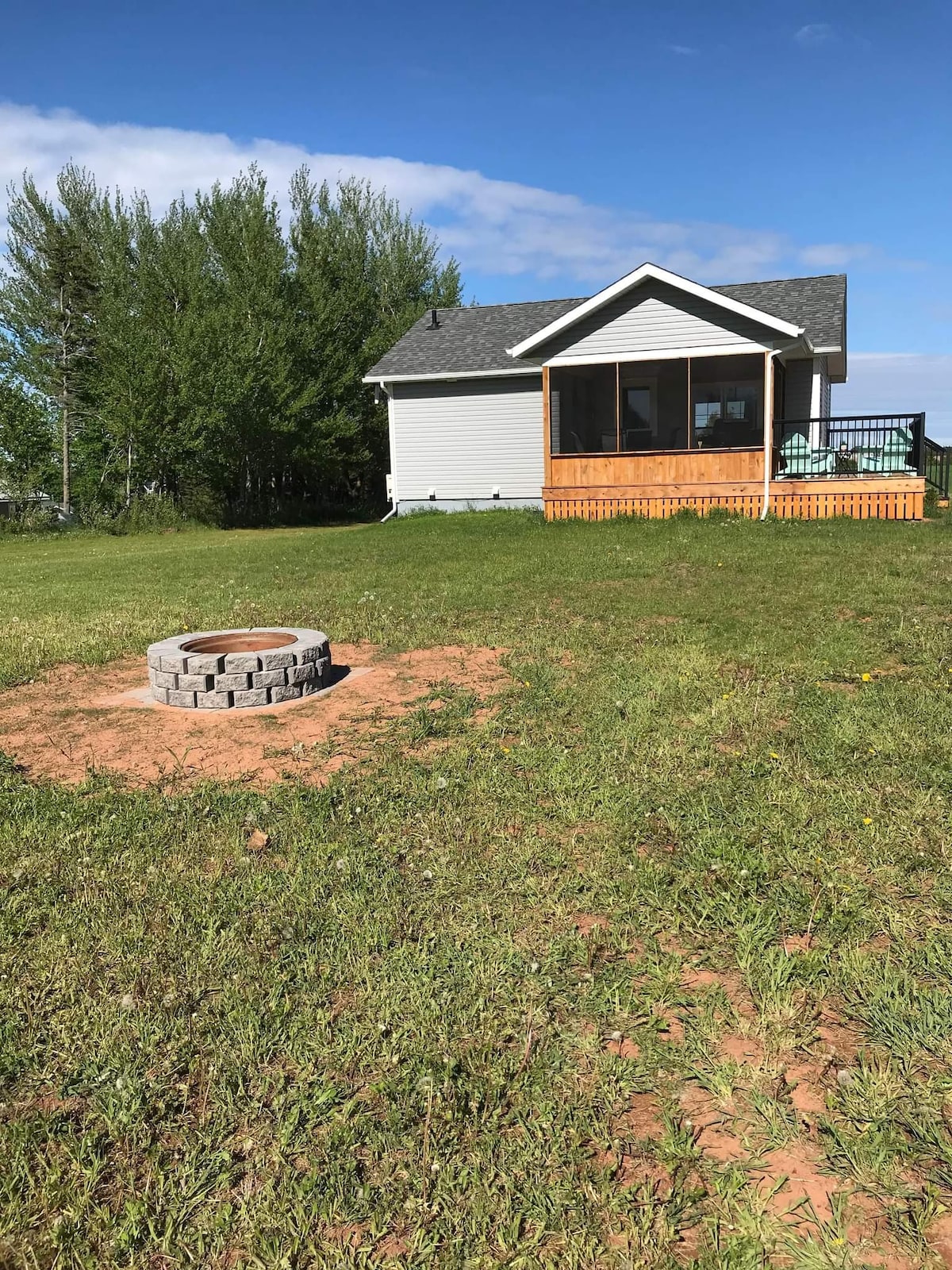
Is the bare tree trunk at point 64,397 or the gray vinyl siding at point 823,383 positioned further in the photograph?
the bare tree trunk at point 64,397

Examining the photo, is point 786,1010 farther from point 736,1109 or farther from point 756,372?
point 756,372

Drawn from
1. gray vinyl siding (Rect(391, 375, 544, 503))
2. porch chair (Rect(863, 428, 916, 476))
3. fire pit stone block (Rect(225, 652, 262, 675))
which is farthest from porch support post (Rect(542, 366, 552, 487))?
fire pit stone block (Rect(225, 652, 262, 675))

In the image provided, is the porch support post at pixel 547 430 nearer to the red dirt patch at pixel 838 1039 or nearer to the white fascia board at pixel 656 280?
the white fascia board at pixel 656 280

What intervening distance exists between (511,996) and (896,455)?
603 inches

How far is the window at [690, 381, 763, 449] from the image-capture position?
1828 cm

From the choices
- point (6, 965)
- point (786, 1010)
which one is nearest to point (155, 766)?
point (6, 965)

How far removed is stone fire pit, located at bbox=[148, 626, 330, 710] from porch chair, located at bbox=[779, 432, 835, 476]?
42.4 ft

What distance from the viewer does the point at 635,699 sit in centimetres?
542

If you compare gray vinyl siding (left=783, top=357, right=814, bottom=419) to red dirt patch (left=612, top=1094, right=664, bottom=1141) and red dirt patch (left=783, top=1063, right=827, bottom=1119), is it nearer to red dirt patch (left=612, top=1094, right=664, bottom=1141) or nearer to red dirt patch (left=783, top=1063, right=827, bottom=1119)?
red dirt patch (left=783, top=1063, right=827, bottom=1119)

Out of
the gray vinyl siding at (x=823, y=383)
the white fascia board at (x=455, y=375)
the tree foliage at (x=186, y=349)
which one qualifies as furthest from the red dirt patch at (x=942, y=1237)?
the tree foliage at (x=186, y=349)

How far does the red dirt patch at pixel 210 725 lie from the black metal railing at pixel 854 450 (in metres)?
11.7

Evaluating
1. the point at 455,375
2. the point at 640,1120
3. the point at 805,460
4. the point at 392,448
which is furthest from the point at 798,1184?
the point at 392,448

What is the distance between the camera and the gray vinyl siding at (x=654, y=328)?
16500 mm

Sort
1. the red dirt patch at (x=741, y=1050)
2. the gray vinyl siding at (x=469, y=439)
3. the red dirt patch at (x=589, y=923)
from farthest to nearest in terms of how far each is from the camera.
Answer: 1. the gray vinyl siding at (x=469, y=439)
2. the red dirt patch at (x=589, y=923)
3. the red dirt patch at (x=741, y=1050)
